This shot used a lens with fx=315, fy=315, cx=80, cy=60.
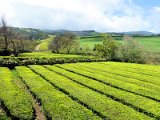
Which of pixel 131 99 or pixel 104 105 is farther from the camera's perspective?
pixel 131 99

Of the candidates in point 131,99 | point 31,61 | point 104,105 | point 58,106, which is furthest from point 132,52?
point 58,106

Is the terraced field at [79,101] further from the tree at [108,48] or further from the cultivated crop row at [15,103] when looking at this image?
the tree at [108,48]

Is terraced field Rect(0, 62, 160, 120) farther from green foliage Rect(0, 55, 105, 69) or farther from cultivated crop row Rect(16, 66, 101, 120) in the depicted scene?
green foliage Rect(0, 55, 105, 69)

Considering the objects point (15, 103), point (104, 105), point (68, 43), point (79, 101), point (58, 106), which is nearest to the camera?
point (58, 106)

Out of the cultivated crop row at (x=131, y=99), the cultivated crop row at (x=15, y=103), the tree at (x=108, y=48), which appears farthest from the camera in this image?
the tree at (x=108, y=48)

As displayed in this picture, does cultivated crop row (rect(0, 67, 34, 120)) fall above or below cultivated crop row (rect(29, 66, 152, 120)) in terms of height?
below

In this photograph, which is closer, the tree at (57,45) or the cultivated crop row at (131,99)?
the cultivated crop row at (131,99)

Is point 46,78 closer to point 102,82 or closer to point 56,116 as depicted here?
point 102,82

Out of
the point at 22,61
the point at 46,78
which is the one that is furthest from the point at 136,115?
the point at 22,61

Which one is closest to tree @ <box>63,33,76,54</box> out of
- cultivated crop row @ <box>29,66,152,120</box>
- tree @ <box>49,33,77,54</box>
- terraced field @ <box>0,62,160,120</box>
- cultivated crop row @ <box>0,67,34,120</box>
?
tree @ <box>49,33,77,54</box>

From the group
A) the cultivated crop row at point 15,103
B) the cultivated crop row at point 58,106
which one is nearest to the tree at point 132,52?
the cultivated crop row at point 58,106

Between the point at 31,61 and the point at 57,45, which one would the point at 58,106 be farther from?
the point at 57,45

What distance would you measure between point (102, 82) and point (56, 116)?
59.7 feet

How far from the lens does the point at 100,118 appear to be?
23.5 meters
